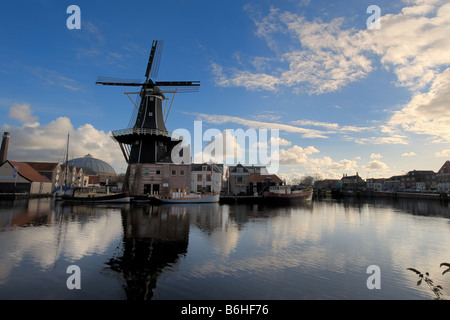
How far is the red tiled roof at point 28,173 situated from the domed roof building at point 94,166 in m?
62.0

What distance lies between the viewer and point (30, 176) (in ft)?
181

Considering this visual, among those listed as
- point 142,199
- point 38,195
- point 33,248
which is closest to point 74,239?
point 33,248

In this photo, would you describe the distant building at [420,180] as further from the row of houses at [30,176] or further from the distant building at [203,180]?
the row of houses at [30,176]

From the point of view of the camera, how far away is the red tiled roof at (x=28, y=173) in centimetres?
5341

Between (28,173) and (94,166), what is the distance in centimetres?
7498

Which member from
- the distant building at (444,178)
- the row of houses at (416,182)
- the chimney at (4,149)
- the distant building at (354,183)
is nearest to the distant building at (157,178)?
the chimney at (4,149)

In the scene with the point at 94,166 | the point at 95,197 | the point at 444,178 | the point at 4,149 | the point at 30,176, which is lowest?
the point at 95,197

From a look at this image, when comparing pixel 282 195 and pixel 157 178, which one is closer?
pixel 157 178

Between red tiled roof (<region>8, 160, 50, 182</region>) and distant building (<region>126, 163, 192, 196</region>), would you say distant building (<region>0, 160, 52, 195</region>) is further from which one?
distant building (<region>126, 163, 192, 196</region>)

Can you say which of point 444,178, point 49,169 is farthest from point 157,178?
point 444,178

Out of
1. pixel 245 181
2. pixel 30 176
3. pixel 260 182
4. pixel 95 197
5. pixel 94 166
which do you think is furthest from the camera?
pixel 94 166

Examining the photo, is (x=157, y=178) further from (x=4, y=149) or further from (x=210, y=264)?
(x=4, y=149)
